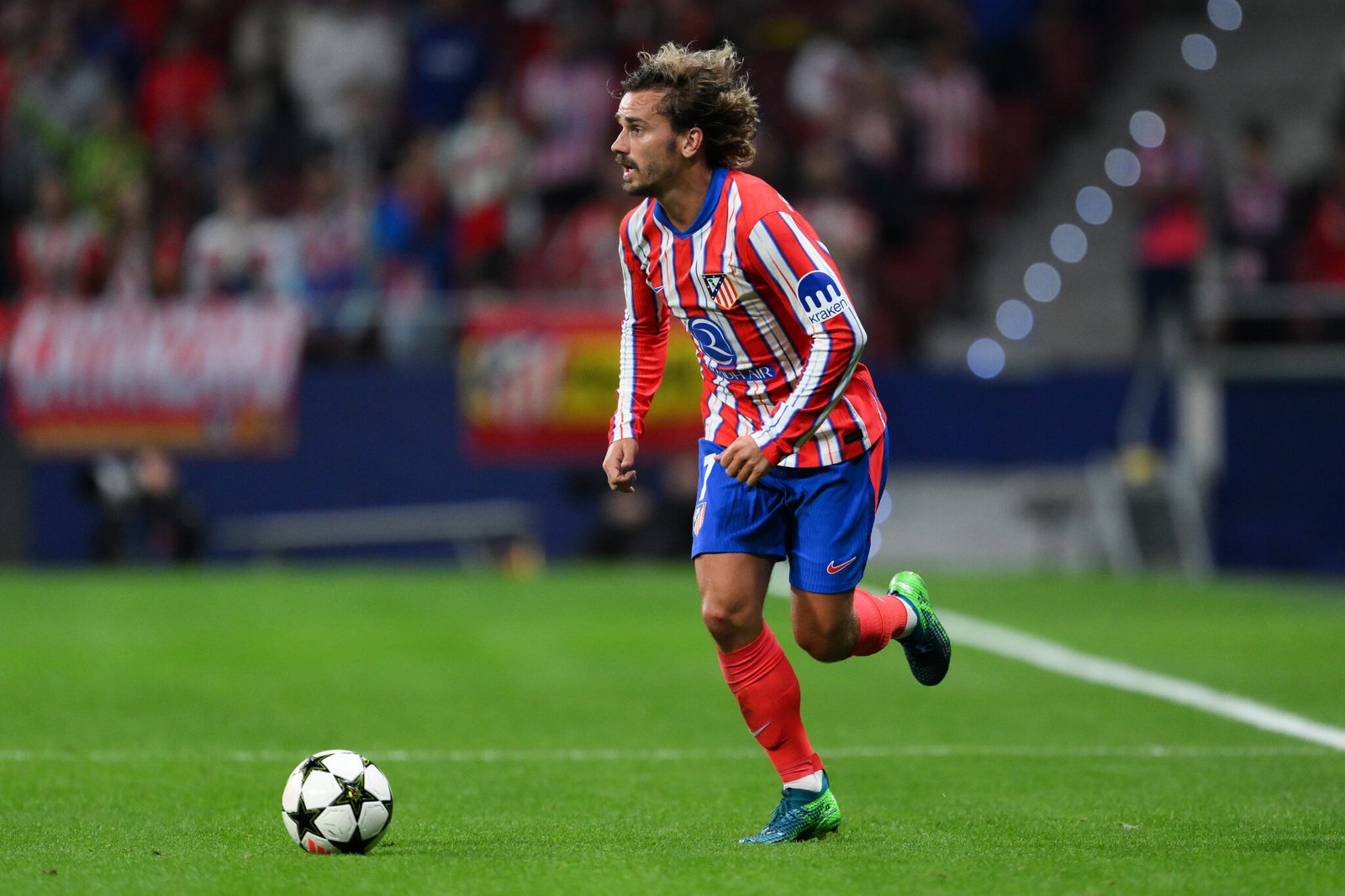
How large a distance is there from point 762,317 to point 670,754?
2.55 meters

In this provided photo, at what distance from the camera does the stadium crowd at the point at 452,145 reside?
59.2 ft

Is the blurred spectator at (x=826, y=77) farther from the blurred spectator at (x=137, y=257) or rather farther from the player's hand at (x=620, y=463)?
the player's hand at (x=620, y=463)

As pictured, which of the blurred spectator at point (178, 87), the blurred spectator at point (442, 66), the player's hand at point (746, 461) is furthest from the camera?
the blurred spectator at point (442, 66)

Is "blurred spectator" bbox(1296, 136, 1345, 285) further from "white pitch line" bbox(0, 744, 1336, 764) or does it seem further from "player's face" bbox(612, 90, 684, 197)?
"player's face" bbox(612, 90, 684, 197)

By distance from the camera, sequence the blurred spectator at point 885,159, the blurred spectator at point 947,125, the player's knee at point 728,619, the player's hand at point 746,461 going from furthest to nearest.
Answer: the blurred spectator at point 947,125, the blurred spectator at point 885,159, the player's knee at point 728,619, the player's hand at point 746,461

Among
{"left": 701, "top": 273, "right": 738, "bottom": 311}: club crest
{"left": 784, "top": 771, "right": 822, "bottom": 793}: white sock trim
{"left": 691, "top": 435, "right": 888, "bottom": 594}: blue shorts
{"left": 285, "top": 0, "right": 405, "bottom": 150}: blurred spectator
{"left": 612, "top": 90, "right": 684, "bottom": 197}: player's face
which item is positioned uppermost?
{"left": 285, "top": 0, "right": 405, "bottom": 150}: blurred spectator

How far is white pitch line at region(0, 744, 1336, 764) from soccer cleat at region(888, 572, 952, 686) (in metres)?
1.25

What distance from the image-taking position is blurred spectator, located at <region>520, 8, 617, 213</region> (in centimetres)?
1878

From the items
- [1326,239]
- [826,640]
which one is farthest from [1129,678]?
[1326,239]

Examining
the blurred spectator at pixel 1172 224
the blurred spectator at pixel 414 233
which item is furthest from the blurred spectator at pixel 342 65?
the blurred spectator at pixel 1172 224

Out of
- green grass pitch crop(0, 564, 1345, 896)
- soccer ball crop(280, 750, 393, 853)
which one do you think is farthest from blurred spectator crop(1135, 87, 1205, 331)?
soccer ball crop(280, 750, 393, 853)

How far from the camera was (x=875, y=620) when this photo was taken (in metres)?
5.78

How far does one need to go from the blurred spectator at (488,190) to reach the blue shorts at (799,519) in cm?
1305

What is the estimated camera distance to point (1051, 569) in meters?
18.1
